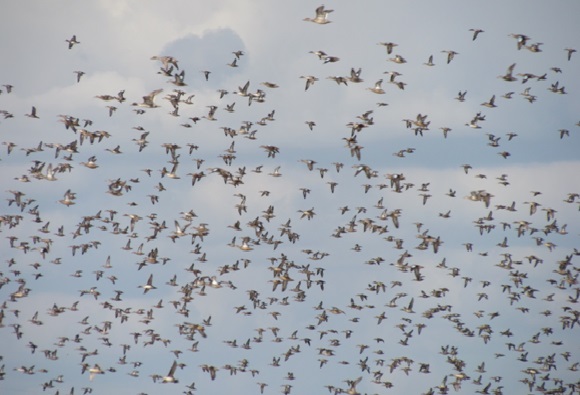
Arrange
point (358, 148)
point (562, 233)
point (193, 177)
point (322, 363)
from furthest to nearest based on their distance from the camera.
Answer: point (322, 363) < point (562, 233) < point (193, 177) < point (358, 148)

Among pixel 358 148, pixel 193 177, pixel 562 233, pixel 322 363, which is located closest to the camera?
pixel 358 148

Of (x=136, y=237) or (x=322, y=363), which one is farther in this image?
(x=322, y=363)

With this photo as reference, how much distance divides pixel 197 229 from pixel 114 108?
502 inches

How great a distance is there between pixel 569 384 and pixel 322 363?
26795 mm

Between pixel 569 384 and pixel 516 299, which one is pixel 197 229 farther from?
pixel 569 384

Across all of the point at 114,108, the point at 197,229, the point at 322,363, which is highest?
the point at 114,108

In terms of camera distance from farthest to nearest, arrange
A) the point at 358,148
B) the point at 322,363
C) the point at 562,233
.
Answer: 1. the point at 322,363
2. the point at 562,233
3. the point at 358,148

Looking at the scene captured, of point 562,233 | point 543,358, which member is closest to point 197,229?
point 562,233

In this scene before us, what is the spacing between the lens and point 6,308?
132 meters

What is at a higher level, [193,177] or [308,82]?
[308,82]

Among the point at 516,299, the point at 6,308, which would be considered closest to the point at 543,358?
the point at 516,299

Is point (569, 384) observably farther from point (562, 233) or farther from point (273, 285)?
point (273, 285)

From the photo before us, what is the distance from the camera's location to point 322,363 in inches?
5349

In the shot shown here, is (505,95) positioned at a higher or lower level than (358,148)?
higher
